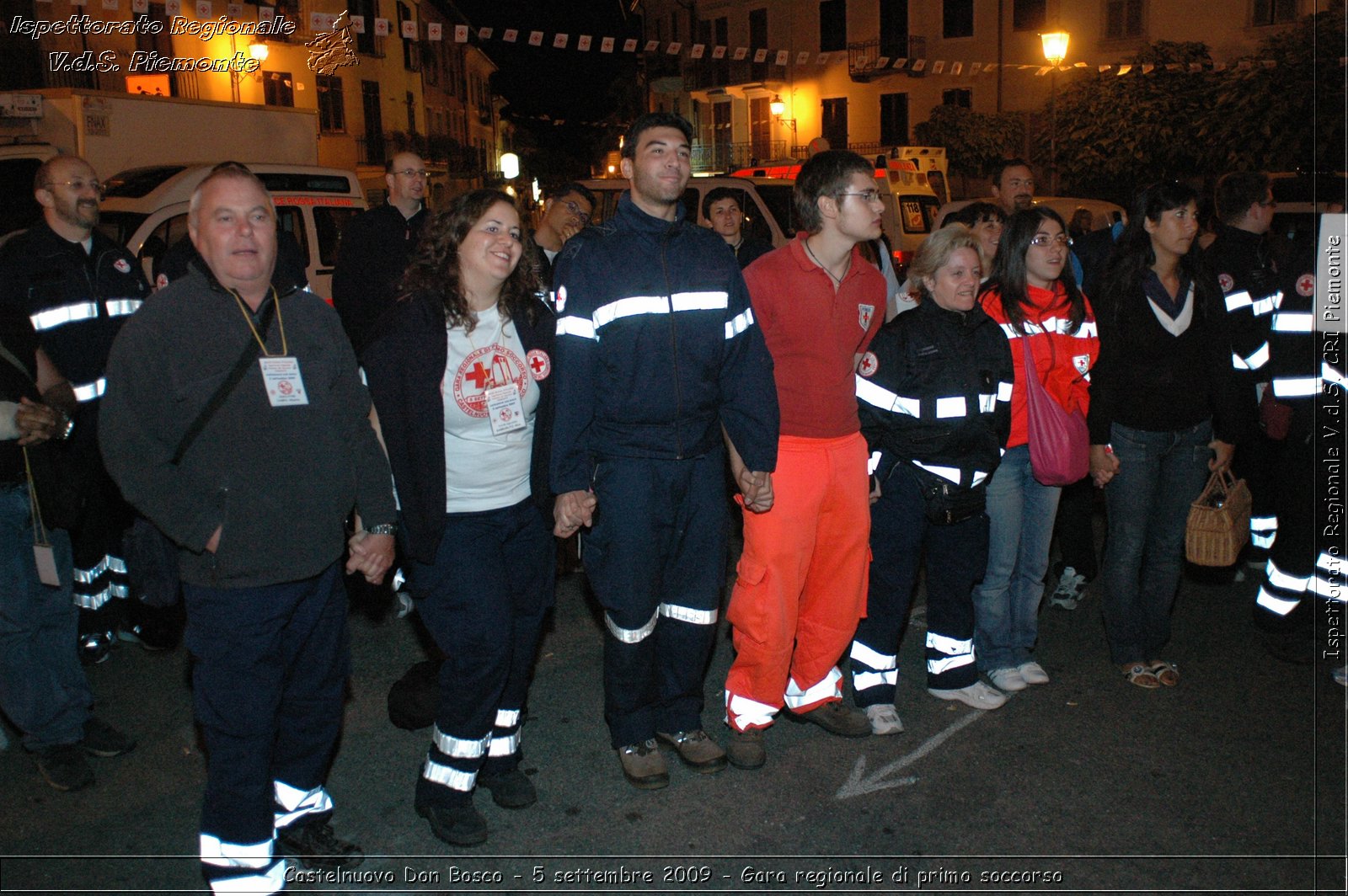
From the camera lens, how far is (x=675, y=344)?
3799 mm

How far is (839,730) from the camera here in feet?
14.6

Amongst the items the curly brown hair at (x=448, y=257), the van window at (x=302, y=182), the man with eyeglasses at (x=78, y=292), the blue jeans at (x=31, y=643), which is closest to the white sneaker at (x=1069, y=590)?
the curly brown hair at (x=448, y=257)

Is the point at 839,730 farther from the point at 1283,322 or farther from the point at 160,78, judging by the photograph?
the point at 160,78

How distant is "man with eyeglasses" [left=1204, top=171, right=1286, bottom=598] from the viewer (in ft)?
17.1

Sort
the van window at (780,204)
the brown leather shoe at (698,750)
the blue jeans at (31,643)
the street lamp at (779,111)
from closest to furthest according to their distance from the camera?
1. the blue jeans at (31,643)
2. the brown leather shoe at (698,750)
3. the van window at (780,204)
4. the street lamp at (779,111)

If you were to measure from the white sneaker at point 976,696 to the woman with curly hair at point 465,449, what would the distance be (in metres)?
2.20

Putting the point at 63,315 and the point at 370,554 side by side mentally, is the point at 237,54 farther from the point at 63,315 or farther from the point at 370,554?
the point at 370,554

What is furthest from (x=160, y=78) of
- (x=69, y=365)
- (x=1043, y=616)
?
(x=1043, y=616)

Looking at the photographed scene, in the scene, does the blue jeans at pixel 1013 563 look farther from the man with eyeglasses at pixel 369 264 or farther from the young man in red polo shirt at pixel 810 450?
the man with eyeglasses at pixel 369 264

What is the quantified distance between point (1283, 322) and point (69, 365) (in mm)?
5771

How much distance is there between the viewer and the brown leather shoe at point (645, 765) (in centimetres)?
402

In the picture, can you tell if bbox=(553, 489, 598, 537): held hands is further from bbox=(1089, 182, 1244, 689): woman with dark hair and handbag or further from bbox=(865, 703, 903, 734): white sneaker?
bbox=(1089, 182, 1244, 689): woman with dark hair and handbag

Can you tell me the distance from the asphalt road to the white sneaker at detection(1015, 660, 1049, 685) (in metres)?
0.05

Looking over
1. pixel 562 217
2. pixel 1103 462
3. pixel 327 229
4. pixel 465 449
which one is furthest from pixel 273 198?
pixel 1103 462
